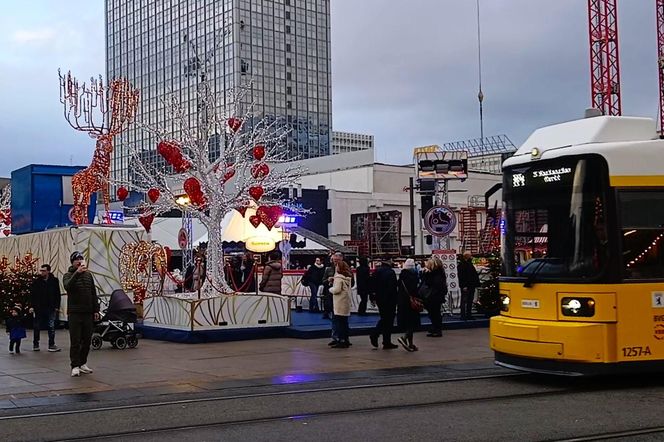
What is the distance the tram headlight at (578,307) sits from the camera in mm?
10383

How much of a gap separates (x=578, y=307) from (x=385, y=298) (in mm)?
5868

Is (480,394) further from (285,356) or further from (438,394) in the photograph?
(285,356)

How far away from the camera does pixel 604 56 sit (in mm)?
62312

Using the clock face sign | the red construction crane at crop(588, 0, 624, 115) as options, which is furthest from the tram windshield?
the red construction crane at crop(588, 0, 624, 115)

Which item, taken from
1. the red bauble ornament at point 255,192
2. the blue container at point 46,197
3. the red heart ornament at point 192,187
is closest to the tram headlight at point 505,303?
the red heart ornament at point 192,187

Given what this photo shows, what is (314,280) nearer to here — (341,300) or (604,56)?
(341,300)

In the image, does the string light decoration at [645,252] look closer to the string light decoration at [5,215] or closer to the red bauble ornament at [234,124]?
the red bauble ornament at [234,124]

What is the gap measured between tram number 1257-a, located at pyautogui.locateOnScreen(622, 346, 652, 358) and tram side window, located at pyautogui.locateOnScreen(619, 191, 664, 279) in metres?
0.90

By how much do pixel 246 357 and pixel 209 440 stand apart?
24.0 feet

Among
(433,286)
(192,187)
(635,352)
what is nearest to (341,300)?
(433,286)

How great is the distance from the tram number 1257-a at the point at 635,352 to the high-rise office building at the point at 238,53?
3473 inches

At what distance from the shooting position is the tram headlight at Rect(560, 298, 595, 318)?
409 inches

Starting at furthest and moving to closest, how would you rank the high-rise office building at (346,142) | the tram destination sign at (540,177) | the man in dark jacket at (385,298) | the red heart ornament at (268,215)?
1. the high-rise office building at (346,142)
2. the red heart ornament at (268,215)
3. the man in dark jacket at (385,298)
4. the tram destination sign at (540,177)

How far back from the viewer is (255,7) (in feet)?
357
